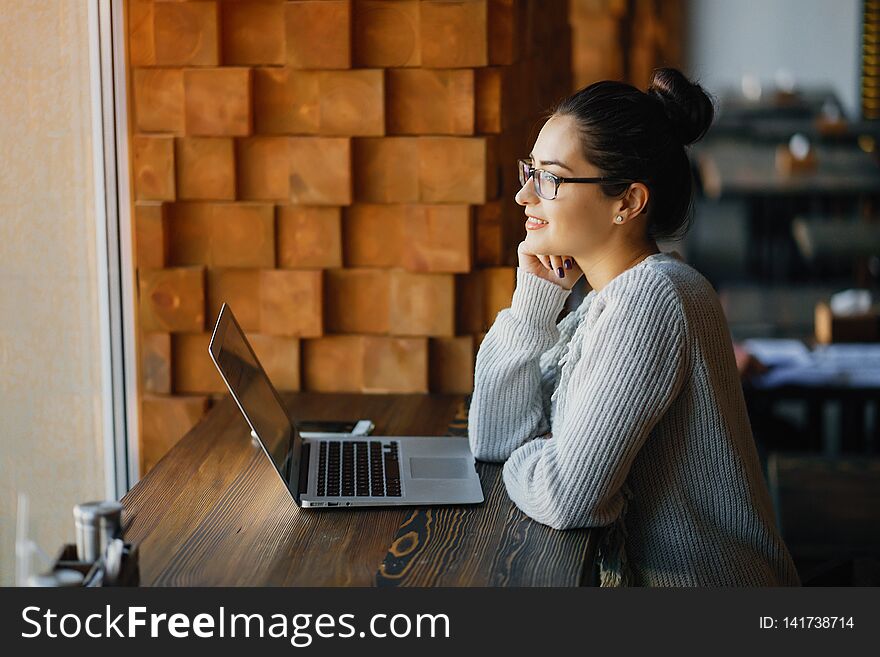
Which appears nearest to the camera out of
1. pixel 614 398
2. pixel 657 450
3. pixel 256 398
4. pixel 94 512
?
pixel 94 512

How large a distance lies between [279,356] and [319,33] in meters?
0.68

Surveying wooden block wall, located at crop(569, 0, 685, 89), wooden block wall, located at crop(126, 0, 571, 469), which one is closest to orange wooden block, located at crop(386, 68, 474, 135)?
wooden block wall, located at crop(126, 0, 571, 469)

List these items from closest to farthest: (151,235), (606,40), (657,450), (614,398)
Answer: (614,398) → (657,450) → (151,235) → (606,40)

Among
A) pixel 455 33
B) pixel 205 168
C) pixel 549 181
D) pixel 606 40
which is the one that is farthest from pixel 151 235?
pixel 606 40

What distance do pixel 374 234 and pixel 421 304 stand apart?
18 centimetres

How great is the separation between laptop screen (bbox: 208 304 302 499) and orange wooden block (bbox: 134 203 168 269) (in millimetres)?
551

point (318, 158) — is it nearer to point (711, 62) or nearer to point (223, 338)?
point (223, 338)

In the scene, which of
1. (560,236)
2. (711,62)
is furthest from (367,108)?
(711,62)

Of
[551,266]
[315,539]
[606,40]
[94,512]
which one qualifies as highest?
[606,40]

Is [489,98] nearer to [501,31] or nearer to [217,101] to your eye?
[501,31]

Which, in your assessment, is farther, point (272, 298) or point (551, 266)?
point (272, 298)

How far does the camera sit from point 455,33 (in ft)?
7.64

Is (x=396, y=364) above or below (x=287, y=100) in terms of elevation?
below

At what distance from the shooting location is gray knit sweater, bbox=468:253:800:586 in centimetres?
161
